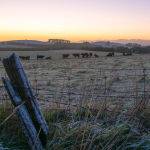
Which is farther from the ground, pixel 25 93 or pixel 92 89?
pixel 25 93

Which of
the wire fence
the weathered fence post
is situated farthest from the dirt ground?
the weathered fence post

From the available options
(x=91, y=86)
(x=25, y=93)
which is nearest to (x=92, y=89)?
(x=91, y=86)

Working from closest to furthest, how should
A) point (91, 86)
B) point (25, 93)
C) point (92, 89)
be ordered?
point (25, 93) < point (92, 89) < point (91, 86)

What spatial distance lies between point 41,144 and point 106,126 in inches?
39.3

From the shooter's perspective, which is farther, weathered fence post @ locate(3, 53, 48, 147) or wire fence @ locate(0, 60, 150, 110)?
wire fence @ locate(0, 60, 150, 110)

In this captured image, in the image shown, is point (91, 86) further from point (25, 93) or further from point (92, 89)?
point (25, 93)

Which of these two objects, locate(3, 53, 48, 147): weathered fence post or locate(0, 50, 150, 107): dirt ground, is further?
locate(0, 50, 150, 107): dirt ground

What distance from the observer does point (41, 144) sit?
5598 mm

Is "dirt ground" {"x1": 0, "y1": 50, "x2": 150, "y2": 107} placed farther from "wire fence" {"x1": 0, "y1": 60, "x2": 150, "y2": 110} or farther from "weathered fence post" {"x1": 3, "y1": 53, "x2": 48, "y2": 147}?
"weathered fence post" {"x1": 3, "y1": 53, "x2": 48, "y2": 147}

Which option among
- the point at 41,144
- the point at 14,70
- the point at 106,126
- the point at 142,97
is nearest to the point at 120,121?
the point at 106,126

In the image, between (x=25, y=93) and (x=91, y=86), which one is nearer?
(x=25, y=93)

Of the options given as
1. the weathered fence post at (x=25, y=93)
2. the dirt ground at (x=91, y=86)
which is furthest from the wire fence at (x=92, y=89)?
the weathered fence post at (x=25, y=93)

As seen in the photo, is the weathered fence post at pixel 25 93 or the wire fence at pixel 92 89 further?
the wire fence at pixel 92 89

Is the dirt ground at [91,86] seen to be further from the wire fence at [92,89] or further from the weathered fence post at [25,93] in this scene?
the weathered fence post at [25,93]
